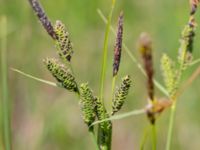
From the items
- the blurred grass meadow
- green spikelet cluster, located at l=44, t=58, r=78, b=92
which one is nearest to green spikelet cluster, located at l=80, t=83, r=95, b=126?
green spikelet cluster, located at l=44, t=58, r=78, b=92

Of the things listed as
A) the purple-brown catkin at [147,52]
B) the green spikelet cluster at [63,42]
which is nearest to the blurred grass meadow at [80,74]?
the green spikelet cluster at [63,42]

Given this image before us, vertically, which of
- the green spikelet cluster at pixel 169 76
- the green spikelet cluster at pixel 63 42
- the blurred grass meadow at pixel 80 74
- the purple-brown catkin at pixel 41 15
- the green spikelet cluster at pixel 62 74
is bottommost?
the blurred grass meadow at pixel 80 74

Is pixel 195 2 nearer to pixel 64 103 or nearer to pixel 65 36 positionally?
pixel 65 36

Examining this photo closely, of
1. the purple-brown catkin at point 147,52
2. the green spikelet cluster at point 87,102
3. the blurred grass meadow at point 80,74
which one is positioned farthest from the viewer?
the blurred grass meadow at point 80,74

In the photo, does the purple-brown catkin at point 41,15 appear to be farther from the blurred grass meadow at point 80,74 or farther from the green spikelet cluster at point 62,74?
the blurred grass meadow at point 80,74

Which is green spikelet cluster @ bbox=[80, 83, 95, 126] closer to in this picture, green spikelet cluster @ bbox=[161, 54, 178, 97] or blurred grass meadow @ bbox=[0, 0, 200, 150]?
green spikelet cluster @ bbox=[161, 54, 178, 97]

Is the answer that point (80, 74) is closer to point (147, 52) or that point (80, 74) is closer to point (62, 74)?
point (62, 74)
